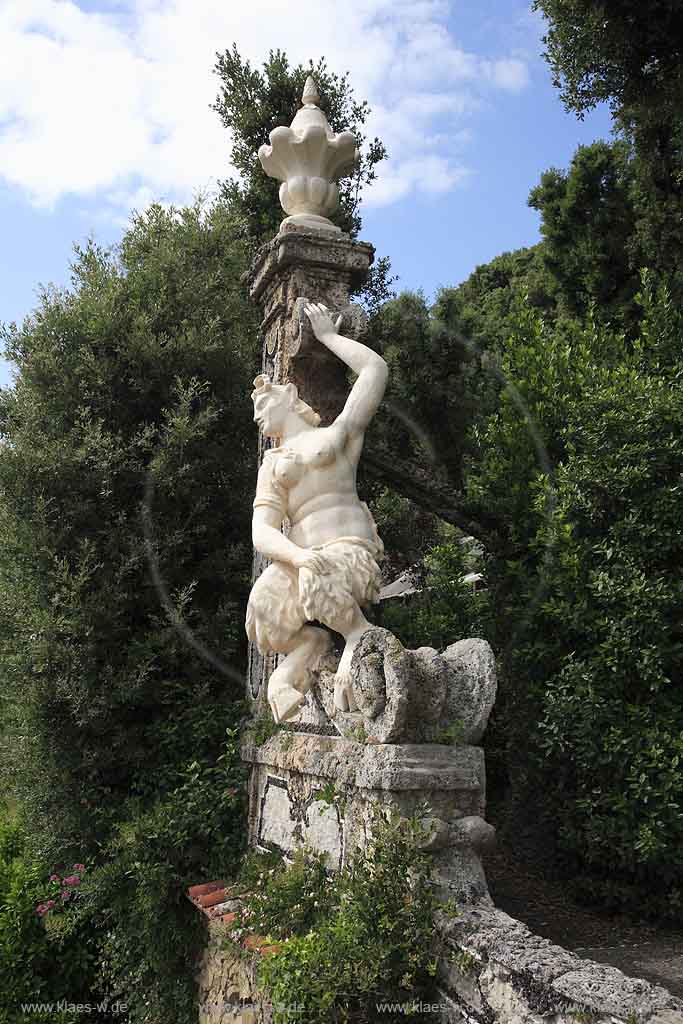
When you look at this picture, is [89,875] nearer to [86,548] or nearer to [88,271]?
[86,548]

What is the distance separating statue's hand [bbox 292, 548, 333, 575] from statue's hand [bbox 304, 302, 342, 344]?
1285mm

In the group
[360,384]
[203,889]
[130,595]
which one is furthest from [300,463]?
[203,889]

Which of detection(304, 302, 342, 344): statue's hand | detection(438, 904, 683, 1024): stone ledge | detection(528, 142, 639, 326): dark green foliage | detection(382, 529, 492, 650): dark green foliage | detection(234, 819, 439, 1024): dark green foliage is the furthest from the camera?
detection(528, 142, 639, 326): dark green foliage

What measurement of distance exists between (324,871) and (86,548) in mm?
2631

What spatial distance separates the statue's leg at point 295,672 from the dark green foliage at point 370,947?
921 mm

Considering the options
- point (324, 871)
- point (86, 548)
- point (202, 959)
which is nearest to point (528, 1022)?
point (324, 871)

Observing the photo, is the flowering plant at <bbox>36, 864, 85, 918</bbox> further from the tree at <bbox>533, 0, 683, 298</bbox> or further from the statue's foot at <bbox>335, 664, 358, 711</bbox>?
the tree at <bbox>533, 0, 683, 298</bbox>

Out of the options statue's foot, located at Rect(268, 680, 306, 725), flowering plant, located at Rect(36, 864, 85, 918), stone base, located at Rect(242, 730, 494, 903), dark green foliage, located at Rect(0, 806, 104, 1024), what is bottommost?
dark green foliage, located at Rect(0, 806, 104, 1024)

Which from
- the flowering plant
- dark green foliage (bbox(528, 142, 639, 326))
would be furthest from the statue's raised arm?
dark green foliage (bbox(528, 142, 639, 326))

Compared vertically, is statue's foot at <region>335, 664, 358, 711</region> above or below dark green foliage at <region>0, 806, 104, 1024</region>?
above

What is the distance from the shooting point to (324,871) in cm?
317

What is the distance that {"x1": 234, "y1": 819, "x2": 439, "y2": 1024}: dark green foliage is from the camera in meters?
2.53

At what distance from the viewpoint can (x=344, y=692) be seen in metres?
3.31

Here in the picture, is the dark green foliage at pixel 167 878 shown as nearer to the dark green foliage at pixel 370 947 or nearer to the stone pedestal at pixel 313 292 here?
the dark green foliage at pixel 370 947
